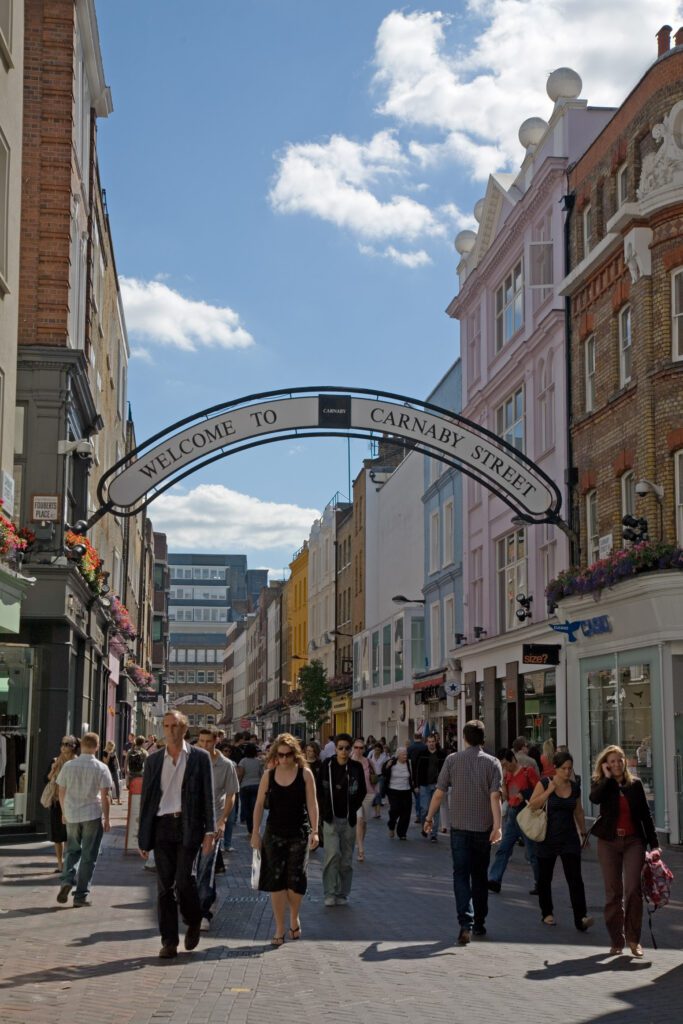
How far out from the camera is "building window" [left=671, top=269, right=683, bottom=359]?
78.0 feet

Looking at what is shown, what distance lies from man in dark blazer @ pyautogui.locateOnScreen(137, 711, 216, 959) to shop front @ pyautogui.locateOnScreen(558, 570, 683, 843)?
12825 mm

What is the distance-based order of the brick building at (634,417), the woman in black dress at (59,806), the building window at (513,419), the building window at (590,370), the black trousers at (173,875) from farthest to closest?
the building window at (513,419) → the building window at (590,370) → the brick building at (634,417) → the woman in black dress at (59,806) → the black trousers at (173,875)

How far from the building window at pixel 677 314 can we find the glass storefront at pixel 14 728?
39.6 ft

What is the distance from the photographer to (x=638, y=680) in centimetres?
2441

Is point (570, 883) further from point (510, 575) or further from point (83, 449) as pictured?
point (510, 575)

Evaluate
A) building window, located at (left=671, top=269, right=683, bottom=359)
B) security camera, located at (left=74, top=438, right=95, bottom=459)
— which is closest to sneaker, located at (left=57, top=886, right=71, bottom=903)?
security camera, located at (left=74, top=438, right=95, bottom=459)

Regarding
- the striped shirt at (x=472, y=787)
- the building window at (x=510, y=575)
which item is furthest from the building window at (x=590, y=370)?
the striped shirt at (x=472, y=787)

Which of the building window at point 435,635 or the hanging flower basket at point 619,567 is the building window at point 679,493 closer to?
the hanging flower basket at point 619,567

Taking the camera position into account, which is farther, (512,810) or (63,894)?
(512,810)

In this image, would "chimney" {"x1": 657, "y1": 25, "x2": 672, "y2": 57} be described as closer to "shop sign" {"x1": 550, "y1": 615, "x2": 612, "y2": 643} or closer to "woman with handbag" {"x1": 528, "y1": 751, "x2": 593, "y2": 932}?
"shop sign" {"x1": 550, "y1": 615, "x2": 612, "y2": 643}

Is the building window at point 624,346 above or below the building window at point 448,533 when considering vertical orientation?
above

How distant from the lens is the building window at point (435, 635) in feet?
148

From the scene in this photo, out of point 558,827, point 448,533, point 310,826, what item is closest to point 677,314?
point 558,827

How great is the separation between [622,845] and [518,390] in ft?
77.6
